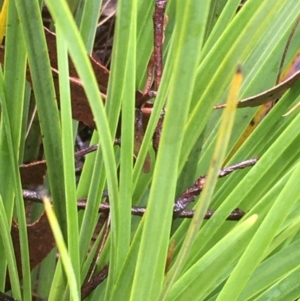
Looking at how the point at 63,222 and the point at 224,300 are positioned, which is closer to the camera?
the point at 224,300

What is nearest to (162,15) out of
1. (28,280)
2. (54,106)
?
(54,106)

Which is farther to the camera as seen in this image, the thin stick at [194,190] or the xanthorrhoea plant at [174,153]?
the thin stick at [194,190]

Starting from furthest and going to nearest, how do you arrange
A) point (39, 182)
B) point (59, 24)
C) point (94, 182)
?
point (39, 182) → point (94, 182) → point (59, 24)

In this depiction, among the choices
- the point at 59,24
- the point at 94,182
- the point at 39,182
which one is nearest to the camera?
the point at 59,24

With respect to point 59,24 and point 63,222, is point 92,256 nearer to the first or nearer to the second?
point 63,222

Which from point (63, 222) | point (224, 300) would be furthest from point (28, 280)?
point (224, 300)

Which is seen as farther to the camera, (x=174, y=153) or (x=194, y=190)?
(x=194, y=190)

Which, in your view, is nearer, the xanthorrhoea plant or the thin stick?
the xanthorrhoea plant

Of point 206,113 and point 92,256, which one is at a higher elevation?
point 206,113

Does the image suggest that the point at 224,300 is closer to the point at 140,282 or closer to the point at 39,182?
the point at 140,282
